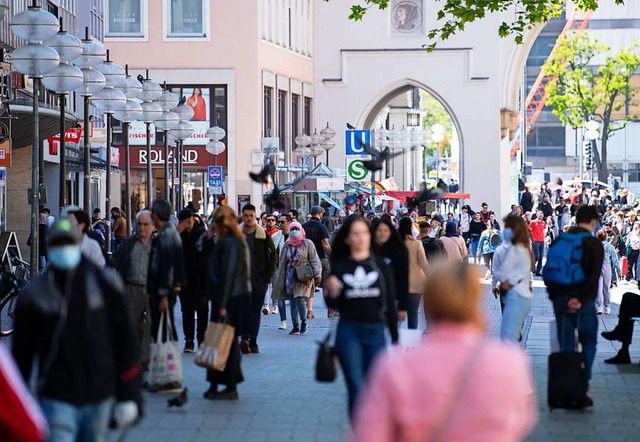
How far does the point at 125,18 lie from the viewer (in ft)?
213

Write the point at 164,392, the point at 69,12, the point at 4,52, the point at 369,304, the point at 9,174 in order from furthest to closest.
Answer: the point at 69,12 → the point at 9,174 → the point at 4,52 → the point at 164,392 → the point at 369,304

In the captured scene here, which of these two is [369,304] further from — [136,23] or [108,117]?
Result: [136,23]

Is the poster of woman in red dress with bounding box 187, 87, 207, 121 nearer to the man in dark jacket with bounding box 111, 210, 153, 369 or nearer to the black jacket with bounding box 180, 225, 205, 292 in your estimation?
the black jacket with bounding box 180, 225, 205, 292

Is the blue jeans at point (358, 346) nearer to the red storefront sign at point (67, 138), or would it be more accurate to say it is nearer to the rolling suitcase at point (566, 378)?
the rolling suitcase at point (566, 378)

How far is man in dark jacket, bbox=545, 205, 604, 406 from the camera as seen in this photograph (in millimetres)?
13820

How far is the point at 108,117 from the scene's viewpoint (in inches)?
1256

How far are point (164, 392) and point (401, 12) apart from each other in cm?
5906

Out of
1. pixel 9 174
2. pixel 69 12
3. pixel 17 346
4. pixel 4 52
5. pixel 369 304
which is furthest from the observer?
pixel 69 12

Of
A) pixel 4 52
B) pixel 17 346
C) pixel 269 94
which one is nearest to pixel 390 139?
pixel 269 94

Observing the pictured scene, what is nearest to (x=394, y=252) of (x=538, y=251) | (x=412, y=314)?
(x=412, y=314)

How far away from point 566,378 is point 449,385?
804 cm

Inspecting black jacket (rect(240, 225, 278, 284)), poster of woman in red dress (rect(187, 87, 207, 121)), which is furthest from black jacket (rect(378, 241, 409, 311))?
poster of woman in red dress (rect(187, 87, 207, 121))

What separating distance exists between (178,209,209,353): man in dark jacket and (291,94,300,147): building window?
5094 cm

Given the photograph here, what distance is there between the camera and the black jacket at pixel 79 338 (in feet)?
24.8
